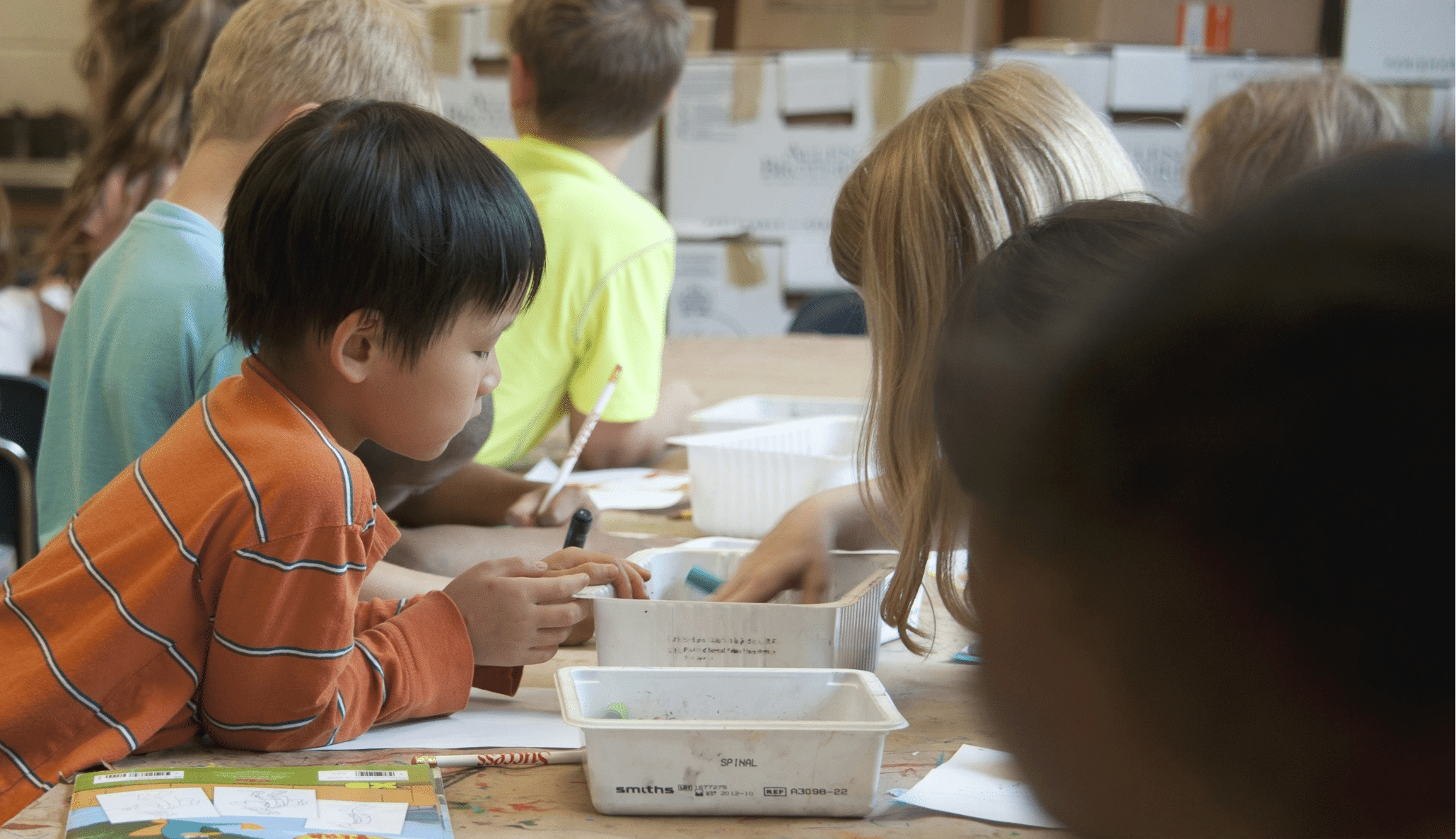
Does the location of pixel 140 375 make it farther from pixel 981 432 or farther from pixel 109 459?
pixel 981 432

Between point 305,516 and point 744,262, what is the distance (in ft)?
9.33

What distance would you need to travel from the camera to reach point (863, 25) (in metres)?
3.58

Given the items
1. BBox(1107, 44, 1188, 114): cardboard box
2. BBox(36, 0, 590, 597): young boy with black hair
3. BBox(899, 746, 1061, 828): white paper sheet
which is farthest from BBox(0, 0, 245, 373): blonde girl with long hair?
BBox(1107, 44, 1188, 114): cardboard box

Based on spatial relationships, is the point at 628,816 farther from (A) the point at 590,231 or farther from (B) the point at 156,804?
(A) the point at 590,231

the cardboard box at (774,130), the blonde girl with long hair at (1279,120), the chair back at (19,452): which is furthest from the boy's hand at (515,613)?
the cardboard box at (774,130)

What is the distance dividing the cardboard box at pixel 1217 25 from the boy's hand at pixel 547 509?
2.64 meters

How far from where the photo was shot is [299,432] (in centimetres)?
77

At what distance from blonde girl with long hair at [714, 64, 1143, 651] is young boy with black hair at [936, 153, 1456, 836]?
2.38 ft

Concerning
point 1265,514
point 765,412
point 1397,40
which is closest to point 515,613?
point 1265,514

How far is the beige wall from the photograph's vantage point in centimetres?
414

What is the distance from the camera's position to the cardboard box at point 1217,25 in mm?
3354

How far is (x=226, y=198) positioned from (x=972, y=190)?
2.34 feet

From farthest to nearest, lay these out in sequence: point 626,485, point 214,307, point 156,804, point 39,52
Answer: point 39,52, point 626,485, point 214,307, point 156,804

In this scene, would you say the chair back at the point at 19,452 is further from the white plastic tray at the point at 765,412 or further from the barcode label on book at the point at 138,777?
the barcode label on book at the point at 138,777
